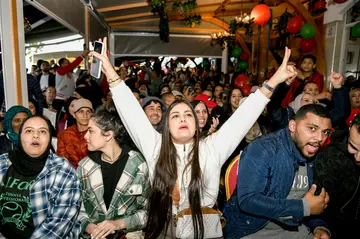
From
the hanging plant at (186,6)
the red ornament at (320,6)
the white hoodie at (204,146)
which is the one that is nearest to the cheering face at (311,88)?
the white hoodie at (204,146)

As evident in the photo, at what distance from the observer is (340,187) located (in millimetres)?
1730

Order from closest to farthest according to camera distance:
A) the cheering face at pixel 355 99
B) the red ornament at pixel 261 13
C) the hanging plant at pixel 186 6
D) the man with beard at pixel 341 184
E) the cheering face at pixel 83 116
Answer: the man with beard at pixel 341 184 → the cheering face at pixel 83 116 → the cheering face at pixel 355 99 → the red ornament at pixel 261 13 → the hanging plant at pixel 186 6

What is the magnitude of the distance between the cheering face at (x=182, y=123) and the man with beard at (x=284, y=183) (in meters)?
0.35

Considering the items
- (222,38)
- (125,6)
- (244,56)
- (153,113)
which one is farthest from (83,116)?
(244,56)

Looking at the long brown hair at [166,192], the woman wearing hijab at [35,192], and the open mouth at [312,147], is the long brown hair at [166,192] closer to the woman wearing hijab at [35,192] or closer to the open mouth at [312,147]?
the woman wearing hijab at [35,192]

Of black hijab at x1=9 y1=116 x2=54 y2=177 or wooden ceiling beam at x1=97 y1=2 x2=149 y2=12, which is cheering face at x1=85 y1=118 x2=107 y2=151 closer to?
black hijab at x1=9 y1=116 x2=54 y2=177

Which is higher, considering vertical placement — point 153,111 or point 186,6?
point 186,6

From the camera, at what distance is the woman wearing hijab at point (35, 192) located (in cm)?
161

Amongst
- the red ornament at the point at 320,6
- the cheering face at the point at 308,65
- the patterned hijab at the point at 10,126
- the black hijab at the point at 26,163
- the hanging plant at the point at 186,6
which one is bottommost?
the black hijab at the point at 26,163

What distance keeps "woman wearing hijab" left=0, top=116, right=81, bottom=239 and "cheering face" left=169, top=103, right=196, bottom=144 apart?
710 millimetres

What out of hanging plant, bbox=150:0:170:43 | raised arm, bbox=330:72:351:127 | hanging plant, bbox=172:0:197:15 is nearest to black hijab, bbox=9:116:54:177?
raised arm, bbox=330:72:351:127

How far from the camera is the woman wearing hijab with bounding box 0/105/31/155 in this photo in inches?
91.2

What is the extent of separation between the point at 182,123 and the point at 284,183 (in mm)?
665

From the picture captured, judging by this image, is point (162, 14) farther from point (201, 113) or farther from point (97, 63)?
point (97, 63)
